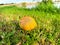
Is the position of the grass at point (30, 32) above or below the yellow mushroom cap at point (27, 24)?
below

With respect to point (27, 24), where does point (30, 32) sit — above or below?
below

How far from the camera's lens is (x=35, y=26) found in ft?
13.6

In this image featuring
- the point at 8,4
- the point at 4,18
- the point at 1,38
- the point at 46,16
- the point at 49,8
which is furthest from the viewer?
the point at 8,4

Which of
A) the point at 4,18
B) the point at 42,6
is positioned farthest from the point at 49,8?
the point at 4,18

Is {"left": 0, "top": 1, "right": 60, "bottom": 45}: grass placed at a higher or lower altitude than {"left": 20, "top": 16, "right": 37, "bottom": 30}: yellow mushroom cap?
lower

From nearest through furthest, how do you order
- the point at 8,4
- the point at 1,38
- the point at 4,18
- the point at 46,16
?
the point at 1,38, the point at 4,18, the point at 46,16, the point at 8,4

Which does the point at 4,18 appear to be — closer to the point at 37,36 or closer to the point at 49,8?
Answer: the point at 37,36

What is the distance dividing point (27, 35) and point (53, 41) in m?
0.41

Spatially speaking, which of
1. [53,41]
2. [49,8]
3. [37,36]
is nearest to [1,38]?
[37,36]

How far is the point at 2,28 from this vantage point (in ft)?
13.3

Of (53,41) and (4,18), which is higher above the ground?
(4,18)

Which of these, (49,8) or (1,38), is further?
(49,8)

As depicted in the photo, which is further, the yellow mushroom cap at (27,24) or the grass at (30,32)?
the yellow mushroom cap at (27,24)

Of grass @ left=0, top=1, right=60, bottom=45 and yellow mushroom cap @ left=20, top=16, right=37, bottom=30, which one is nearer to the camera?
grass @ left=0, top=1, right=60, bottom=45
